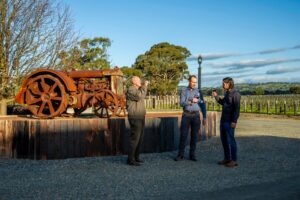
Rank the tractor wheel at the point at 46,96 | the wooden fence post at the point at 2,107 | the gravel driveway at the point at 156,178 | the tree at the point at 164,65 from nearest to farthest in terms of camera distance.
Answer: the gravel driveway at the point at 156,178, the tractor wheel at the point at 46,96, the wooden fence post at the point at 2,107, the tree at the point at 164,65

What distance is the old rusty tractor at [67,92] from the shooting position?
421 inches

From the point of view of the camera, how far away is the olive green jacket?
27.1ft

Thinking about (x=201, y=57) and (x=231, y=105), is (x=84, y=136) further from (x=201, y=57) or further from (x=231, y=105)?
(x=201, y=57)

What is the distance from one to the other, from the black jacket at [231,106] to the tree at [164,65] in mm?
48623

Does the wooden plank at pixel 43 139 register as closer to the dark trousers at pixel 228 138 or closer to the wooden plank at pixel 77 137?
the wooden plank at pixel 77 137

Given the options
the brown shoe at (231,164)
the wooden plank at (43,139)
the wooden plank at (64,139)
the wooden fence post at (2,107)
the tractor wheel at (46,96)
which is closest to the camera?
the brown shoe at (231,164)

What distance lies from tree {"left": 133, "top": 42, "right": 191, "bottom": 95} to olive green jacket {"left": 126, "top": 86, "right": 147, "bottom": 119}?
4873cm

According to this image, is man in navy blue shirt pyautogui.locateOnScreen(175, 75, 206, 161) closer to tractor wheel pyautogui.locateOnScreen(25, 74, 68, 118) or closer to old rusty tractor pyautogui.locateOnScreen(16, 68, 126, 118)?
old rusty tractor pyautogui.locateOnScreen(16, 68, 126, 118)

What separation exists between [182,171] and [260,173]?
144cm

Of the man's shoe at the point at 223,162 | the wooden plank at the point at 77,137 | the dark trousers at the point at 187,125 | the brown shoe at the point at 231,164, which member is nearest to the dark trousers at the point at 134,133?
the dark trousers at the point at 187,125

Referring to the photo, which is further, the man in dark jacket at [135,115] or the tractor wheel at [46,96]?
the tractor wheel at [46,96]

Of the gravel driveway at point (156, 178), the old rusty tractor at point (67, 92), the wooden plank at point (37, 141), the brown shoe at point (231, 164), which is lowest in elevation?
the gravel driveway at point (156, 178)

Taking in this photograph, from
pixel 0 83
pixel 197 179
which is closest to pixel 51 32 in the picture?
pixel 0 83

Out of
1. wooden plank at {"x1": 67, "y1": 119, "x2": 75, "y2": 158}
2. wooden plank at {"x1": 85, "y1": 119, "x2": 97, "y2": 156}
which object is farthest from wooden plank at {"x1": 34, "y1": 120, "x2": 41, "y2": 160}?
wooden plank at {"x1": 85, "y1": 119, "x2": 97, "y2": 156}
